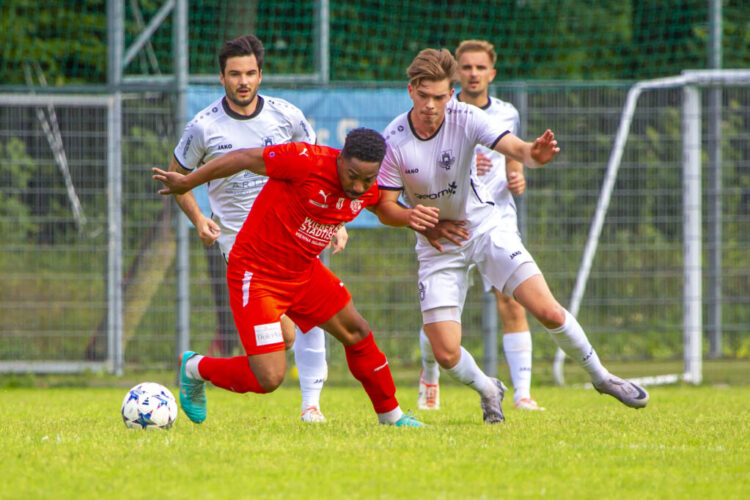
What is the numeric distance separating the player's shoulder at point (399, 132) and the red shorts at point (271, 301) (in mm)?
1021

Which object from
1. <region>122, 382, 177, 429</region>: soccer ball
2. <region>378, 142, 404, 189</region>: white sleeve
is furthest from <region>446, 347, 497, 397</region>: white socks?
<region>122, 382, 177, 429</region>: soccer ball

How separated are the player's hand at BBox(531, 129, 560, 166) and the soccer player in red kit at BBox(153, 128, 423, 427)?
0.96 m

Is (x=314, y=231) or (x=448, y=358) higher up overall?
(x=314, y=231)

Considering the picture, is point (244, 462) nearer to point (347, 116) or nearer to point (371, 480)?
point (371, 480)

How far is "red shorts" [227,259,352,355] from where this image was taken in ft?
19.2

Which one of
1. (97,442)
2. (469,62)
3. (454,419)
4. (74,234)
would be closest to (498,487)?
(97,442)

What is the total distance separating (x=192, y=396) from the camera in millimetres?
6270

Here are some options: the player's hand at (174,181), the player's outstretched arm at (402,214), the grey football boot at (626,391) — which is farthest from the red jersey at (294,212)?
the grey football boot at (626,391)

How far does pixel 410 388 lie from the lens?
10039 millimetres

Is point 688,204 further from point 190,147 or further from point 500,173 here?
point 190,147

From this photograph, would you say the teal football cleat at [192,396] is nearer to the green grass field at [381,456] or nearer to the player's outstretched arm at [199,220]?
the green grass field at [381,456]

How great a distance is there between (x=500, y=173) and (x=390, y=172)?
1651mm

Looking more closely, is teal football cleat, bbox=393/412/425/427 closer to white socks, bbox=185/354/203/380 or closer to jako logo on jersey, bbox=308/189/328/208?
white socks, bbox=185/354/203/380

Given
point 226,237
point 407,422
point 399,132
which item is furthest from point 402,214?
point 226,237
